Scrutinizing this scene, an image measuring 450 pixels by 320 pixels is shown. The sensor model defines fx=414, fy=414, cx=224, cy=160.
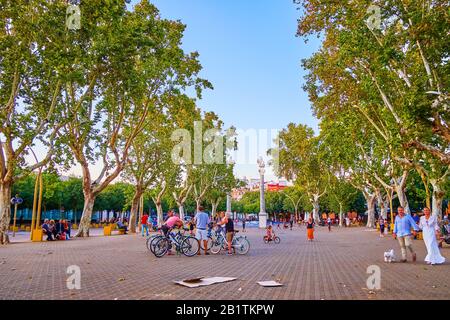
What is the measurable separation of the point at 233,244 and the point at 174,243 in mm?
2621

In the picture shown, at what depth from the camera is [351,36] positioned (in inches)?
709

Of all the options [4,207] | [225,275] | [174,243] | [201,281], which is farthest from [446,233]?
[4,207]

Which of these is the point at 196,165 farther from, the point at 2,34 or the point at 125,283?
the point at 125,283

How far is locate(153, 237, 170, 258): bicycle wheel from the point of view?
50.2ft

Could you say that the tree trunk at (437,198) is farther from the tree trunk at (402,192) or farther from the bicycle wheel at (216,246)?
the bicycle wheel at (216,246)

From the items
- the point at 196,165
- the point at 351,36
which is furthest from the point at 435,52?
the point at 196,165

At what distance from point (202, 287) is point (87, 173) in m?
23.7

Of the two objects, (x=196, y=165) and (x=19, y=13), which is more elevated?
(x=19, y=13)

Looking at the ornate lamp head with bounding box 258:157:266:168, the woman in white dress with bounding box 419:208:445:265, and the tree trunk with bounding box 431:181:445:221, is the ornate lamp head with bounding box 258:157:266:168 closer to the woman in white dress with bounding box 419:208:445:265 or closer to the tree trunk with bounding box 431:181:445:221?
the tree trunk with bounding box 431:181:445:221

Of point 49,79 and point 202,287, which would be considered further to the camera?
point 49,79

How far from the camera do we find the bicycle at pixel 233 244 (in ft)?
55.2

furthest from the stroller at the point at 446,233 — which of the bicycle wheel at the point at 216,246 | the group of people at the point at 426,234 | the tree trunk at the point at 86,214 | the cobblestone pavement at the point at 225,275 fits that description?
the tree trunk at the point at 86,214
